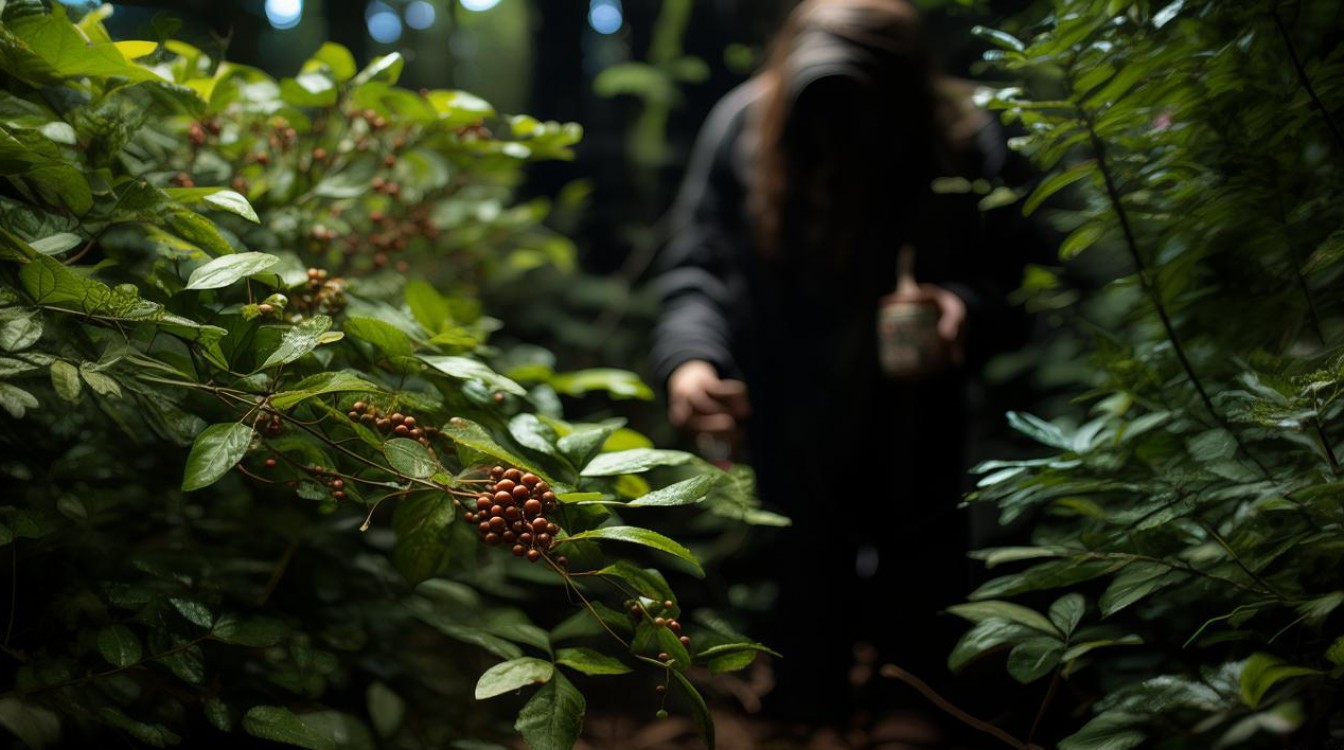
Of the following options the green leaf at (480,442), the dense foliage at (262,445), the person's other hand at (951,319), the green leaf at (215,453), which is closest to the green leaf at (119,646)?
the dense foliage at (262,445)

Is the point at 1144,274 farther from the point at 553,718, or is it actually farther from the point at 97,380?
the point at 97,380

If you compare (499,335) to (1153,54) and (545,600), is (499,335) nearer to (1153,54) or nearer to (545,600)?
(545,600)

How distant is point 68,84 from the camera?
789 millimetres

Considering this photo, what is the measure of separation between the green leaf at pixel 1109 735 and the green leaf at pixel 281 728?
59cm

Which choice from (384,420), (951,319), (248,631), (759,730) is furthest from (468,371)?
(759,730)

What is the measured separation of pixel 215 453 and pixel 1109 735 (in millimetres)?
688

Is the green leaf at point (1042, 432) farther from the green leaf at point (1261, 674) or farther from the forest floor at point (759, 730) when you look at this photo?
the forest floor at point (759, 730)

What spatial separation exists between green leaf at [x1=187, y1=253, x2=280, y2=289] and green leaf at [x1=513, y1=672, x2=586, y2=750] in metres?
0.37

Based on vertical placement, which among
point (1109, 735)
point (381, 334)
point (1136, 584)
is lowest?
point (1109, 735)

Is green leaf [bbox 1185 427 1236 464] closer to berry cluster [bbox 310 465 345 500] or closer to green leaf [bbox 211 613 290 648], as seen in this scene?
berry cluster [bbox 310 465 345 500]

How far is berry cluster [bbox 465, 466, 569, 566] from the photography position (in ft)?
2.16

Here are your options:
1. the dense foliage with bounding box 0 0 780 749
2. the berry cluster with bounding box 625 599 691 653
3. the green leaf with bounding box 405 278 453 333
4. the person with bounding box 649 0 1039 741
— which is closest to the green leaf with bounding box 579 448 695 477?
the dense foliage with bounding box 0 0 780 749

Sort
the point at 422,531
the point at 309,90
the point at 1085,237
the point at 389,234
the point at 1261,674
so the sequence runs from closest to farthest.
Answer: the point at 1261,674 → the point at 422,531 → the point at 1085,237 → the point at 309,90 → the point at 389,234

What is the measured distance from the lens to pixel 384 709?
0.93m
